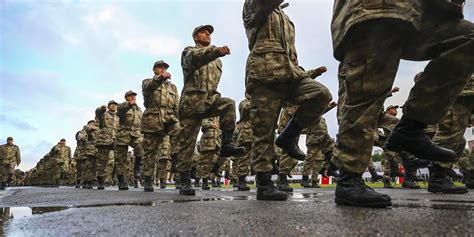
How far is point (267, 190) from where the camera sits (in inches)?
149

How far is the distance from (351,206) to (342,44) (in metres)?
1.14

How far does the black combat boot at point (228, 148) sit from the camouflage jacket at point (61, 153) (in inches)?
798

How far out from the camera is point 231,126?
578cm

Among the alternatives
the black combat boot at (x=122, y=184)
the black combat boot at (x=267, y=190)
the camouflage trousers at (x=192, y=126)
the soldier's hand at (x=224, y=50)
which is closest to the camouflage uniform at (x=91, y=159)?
the black combat boot at (x=122, y=184)

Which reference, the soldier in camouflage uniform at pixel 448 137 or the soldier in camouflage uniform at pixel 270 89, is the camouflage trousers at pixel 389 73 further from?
the soldier in camouflage uniform at pixel 448 137

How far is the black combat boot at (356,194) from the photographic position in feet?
8.44

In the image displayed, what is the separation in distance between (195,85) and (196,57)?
70 centimetres

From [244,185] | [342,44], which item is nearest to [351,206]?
[342,44]

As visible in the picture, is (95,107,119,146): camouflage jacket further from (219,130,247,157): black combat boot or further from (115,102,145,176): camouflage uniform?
(219,130,247,157): black combat boot

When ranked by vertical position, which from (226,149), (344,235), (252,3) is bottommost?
(344,235)

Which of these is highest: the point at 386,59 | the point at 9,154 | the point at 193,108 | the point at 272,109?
the point at 9,154

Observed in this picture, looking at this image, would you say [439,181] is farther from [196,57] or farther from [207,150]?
[207,150]

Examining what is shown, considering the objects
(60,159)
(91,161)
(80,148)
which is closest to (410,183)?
(91,161)

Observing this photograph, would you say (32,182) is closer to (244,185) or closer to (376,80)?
(244,185)
